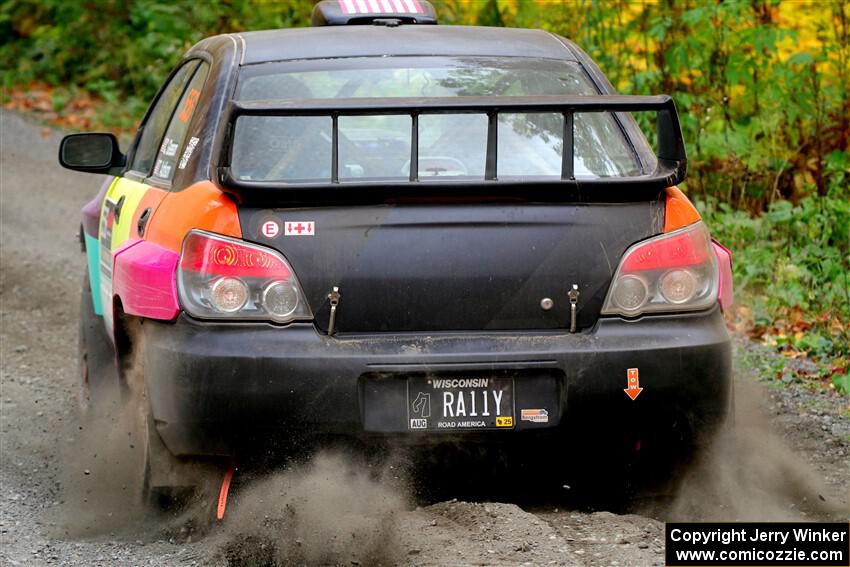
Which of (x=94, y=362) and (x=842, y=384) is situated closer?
(x=94, y=362)

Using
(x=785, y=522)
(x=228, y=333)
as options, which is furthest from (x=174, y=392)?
(x=785, y=522)

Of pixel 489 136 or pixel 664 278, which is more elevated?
pixel 489 136

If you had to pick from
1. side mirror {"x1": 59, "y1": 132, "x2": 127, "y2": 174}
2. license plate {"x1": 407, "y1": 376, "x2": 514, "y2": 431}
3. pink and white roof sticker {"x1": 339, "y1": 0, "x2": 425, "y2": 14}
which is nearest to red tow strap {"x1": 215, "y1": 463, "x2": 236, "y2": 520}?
license plate {"x1": 407, "y1": 376, "x2": 514, "y2": 431}

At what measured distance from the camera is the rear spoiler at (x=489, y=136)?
A: 389 cm

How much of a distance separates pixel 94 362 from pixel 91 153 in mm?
933

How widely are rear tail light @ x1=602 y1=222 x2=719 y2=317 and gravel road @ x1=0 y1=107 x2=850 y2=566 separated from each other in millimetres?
525

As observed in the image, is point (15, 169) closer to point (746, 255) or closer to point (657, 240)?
point (746, 255)

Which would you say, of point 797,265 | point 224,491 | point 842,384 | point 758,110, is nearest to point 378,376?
point 224,491

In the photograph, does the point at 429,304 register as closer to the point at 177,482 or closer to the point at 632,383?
the point at 632,383

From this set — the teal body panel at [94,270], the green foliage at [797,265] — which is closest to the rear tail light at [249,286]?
the teal body panel at [94,270]

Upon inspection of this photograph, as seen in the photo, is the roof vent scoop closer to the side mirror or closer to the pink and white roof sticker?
the pink and white roof sticker

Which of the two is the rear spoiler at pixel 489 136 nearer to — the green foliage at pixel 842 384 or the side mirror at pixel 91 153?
the side mirror at pixel 91 153

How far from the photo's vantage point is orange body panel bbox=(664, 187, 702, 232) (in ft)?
13.5

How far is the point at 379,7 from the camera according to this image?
6.00 meters
